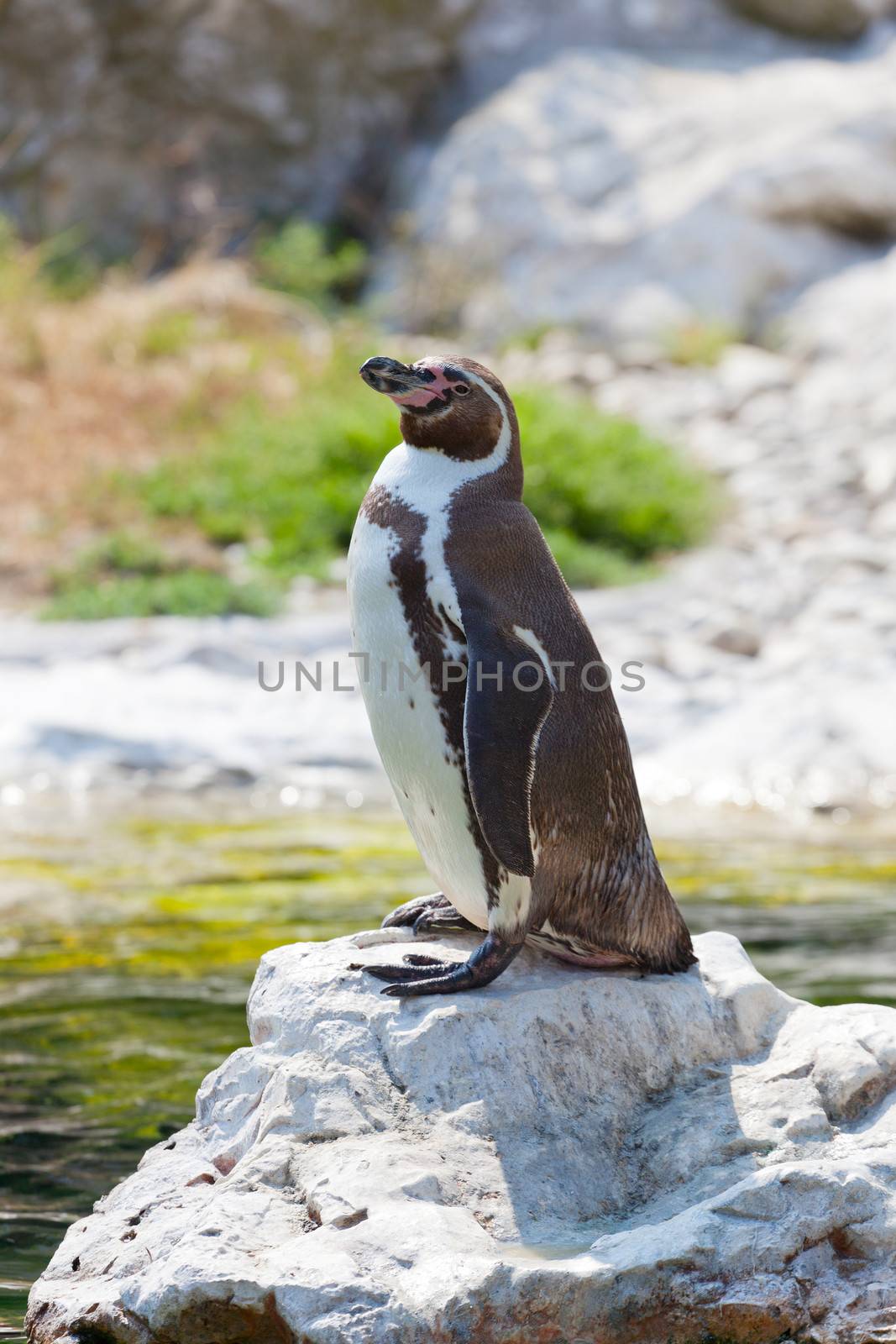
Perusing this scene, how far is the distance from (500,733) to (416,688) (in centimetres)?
25

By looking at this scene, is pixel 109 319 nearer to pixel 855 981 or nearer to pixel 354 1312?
pixel 855 981

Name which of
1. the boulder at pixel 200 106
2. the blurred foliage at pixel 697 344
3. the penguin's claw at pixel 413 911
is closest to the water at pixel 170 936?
the penguin's claw at pixel 413 911

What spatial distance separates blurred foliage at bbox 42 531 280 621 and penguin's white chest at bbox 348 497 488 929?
7073 millimetres

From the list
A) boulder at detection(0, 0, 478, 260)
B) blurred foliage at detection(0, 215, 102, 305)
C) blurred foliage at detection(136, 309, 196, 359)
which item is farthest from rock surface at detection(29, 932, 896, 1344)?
boulder at detection(0, 0, 478, 260)

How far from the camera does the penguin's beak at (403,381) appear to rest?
3.37 m

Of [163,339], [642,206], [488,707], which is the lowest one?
[163,339]

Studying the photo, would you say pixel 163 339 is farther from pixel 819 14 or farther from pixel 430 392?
pixel 430 392

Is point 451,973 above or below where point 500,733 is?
below

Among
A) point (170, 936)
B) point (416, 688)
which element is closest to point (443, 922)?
point (416, 688)

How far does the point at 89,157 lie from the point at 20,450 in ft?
25.9

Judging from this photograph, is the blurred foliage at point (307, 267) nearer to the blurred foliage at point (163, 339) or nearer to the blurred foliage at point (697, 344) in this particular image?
the blurred foliage at point (163, 339)

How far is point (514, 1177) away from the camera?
297 centimetres

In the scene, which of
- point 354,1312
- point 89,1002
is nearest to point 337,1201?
point 354,1312

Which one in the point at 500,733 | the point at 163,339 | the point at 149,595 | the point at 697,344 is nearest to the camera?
the point at 500,733
